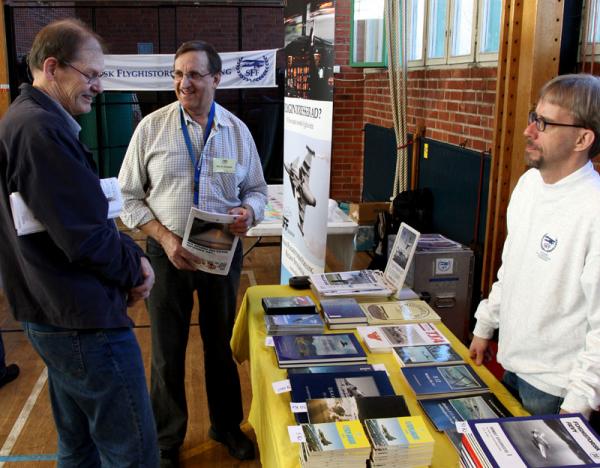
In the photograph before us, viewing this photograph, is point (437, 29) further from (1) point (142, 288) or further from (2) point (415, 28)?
(1) point (142, 288)

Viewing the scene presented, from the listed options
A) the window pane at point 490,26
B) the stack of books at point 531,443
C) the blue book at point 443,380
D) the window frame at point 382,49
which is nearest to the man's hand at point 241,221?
the blue book at point 443,380

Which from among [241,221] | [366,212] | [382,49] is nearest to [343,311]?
[241,221]

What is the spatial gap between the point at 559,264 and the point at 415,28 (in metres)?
3.88

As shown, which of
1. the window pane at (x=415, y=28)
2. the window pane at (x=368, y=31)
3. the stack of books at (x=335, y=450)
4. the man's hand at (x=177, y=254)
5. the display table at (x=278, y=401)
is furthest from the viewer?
the window pane at (x=368, y=31)

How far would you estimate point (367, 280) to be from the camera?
2.47 m

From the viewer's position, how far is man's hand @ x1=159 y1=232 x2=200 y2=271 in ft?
7.21

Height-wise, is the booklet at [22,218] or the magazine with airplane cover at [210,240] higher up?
the booklet at [22,218]

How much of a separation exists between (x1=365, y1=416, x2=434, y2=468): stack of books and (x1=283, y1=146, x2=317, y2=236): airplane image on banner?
1799mm

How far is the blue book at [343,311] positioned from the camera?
2.08 metres

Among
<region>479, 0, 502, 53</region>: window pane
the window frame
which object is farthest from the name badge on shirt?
the window frame

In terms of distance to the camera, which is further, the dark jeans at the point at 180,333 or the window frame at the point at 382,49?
the window frame at the point at 382,49

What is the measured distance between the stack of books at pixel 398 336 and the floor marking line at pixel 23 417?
1.70 meters

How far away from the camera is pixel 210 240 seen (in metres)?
2.20

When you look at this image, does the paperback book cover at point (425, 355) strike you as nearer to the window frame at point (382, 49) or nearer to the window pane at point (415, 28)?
the window pane at point (415, 28)
